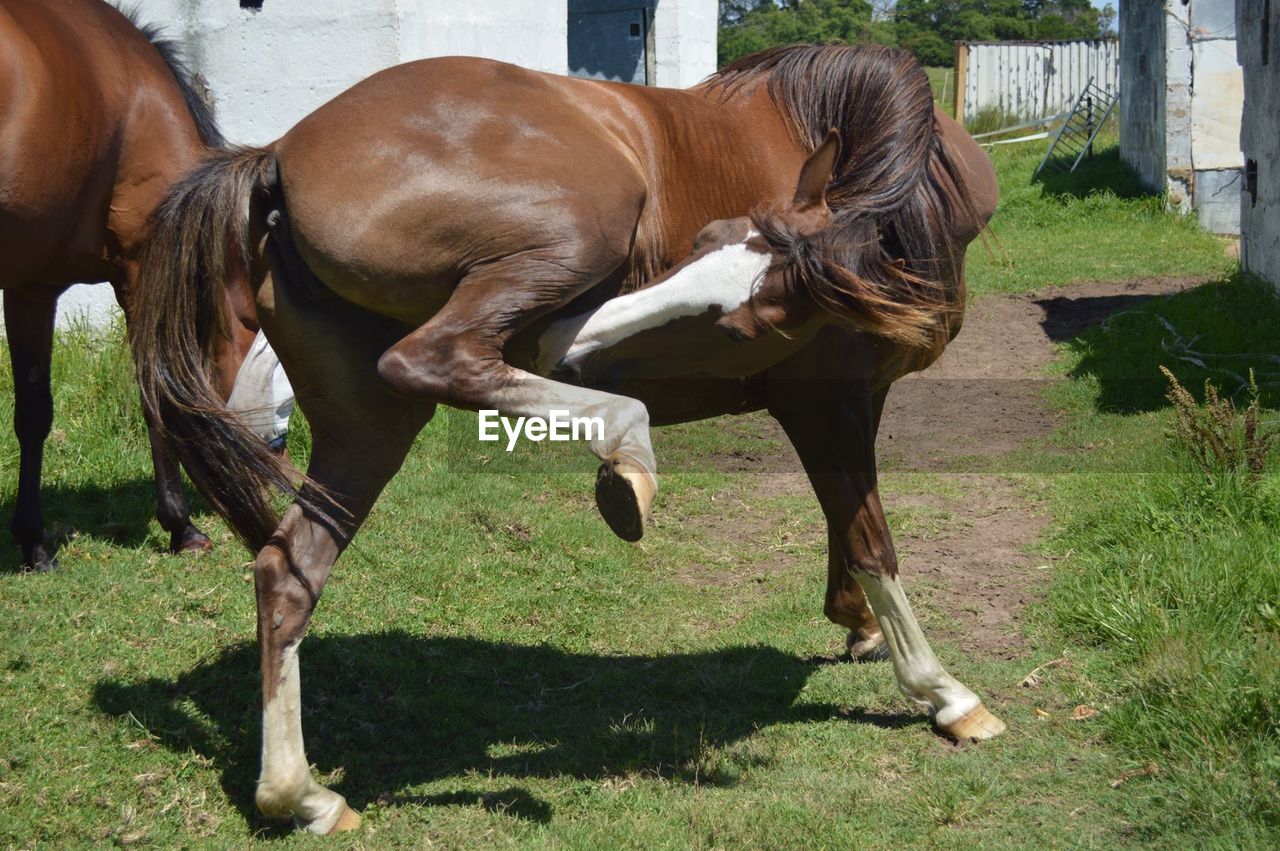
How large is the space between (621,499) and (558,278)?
0.62 metres

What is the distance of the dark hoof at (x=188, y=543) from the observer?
5.29m

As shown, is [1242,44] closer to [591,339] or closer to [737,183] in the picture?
[737,183]

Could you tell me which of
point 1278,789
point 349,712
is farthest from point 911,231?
point 349,712

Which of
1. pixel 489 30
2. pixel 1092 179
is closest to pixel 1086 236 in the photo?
pixel 1092 179

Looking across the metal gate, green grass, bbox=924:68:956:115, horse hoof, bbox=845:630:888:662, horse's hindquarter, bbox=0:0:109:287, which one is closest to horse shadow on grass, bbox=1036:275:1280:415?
horse hoof, bbox=845:630:888:662

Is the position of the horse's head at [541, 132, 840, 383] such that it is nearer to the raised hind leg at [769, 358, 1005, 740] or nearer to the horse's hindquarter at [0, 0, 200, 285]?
the raised hind leg at [769, 358, 1005, 740]

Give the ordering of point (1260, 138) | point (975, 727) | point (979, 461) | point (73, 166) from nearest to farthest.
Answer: point (975, 727)
point (73, 166)
point (979, 461)
point (1260, 138)

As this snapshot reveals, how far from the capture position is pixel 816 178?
3.31 meters

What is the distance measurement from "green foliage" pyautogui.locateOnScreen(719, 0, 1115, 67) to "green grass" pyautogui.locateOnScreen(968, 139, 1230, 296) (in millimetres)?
13266

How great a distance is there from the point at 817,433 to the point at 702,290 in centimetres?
83

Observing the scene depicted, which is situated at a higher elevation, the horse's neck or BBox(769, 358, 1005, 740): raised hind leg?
the horse's neck

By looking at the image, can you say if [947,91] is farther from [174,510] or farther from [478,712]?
[478,712]

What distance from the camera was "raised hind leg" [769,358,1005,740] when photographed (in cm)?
380

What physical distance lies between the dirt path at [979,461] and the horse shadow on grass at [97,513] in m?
2.72
